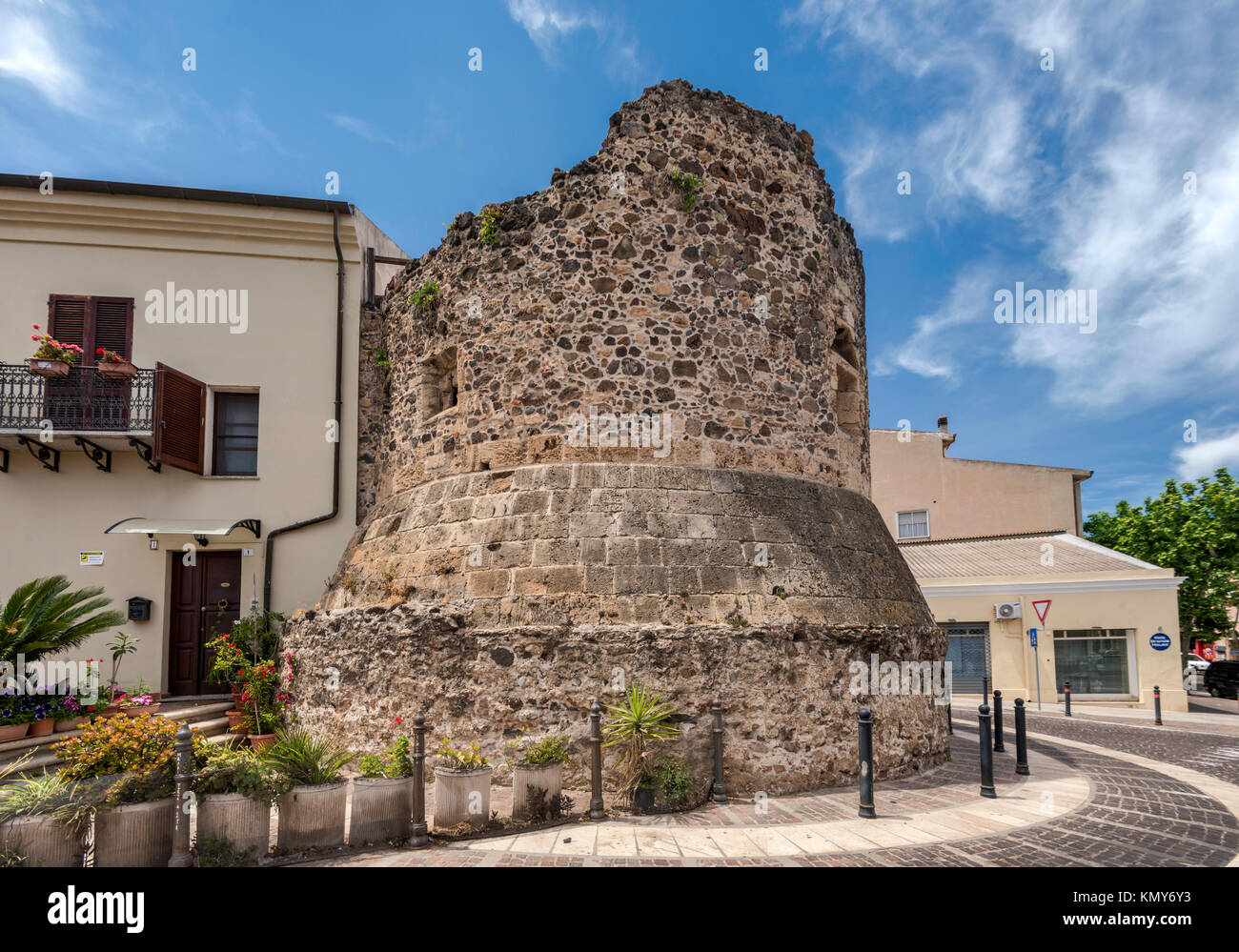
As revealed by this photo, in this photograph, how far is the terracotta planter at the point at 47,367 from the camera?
10.9 meters

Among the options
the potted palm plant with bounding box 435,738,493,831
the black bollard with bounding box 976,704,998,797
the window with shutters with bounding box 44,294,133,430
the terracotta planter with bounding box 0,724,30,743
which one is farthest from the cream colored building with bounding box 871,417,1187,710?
the window with shutters with bounding box 44,294,133,430

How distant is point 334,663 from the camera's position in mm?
8289

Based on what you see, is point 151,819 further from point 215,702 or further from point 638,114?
point 638,114

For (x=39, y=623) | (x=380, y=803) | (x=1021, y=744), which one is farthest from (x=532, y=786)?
(x=1021, y=744)

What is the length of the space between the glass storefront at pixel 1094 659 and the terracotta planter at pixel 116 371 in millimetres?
21789

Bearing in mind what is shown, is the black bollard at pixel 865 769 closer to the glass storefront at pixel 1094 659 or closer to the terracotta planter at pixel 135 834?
the terracotta planter at pixel 135 834

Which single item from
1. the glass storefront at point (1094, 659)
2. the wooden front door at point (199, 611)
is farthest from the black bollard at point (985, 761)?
the glass storefront at point (1094, 659)

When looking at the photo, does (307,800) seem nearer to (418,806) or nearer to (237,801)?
(237,801)

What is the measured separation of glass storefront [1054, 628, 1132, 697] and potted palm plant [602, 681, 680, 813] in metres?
17.3

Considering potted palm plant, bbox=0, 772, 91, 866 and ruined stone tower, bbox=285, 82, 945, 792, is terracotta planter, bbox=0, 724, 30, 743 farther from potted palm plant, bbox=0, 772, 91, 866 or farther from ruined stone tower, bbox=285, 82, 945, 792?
potted palm plant, bbox=0, 772, 91, 866

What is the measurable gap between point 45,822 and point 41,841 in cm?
11

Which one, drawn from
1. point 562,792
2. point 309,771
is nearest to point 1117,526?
point 562,792

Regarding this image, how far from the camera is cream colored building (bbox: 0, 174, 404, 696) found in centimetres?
1137

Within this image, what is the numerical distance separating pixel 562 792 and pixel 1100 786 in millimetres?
5858
